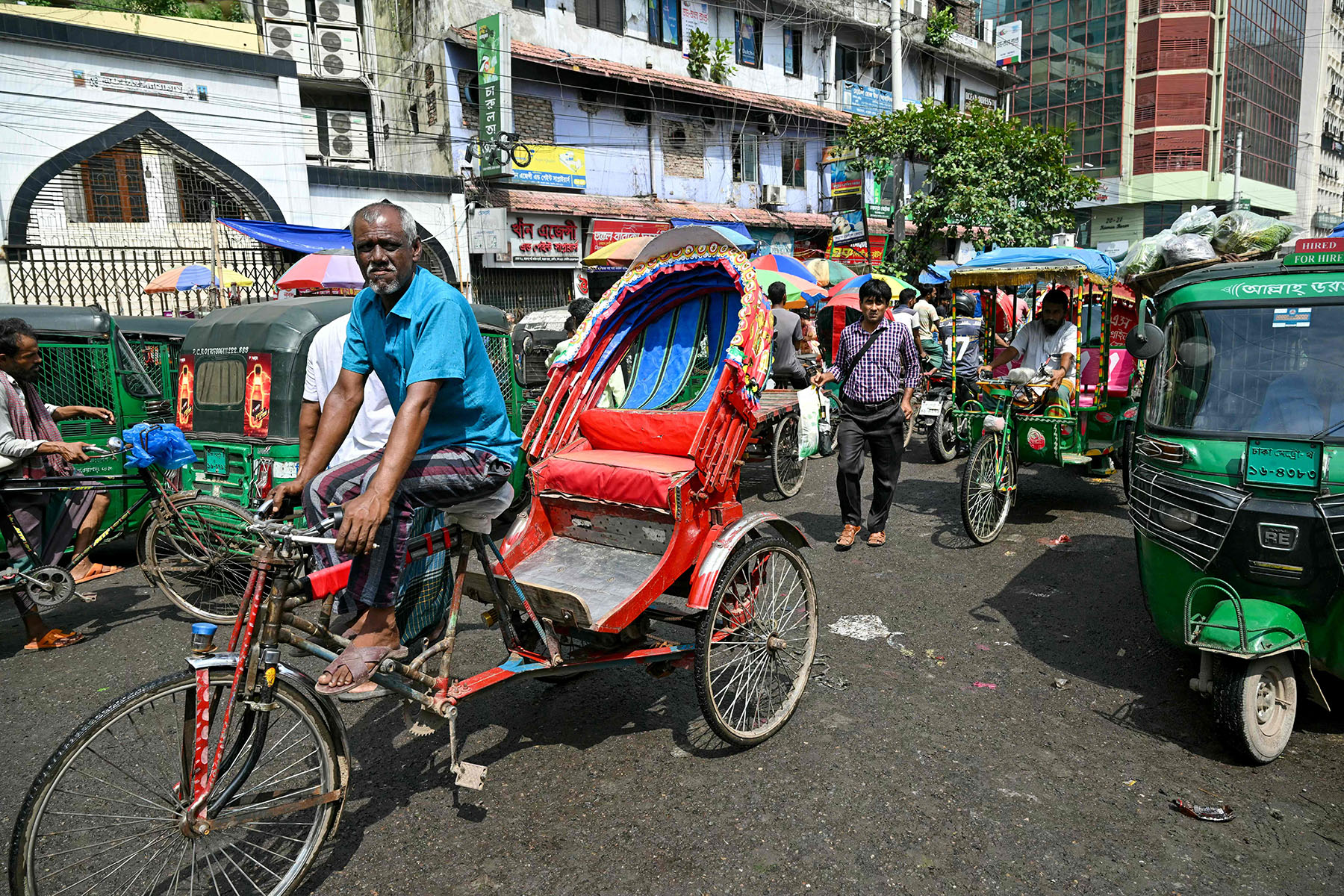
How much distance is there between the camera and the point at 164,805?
2514 mm

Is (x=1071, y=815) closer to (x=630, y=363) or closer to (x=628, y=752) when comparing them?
(x=628, y=752)

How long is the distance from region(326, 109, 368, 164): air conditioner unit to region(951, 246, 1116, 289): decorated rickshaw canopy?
64.1 feet

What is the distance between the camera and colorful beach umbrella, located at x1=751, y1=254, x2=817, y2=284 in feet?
38.9

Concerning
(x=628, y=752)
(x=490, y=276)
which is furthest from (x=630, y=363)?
(x=490, y=276)

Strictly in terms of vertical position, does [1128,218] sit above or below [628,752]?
above

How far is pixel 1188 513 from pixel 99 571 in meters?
7.43

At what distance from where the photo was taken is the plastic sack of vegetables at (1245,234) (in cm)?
678

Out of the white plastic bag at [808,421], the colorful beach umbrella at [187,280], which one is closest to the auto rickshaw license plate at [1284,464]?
the white plastic bag at [808,421]

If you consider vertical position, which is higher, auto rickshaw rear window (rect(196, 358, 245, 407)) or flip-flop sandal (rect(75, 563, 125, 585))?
auto rickshaw rear window (rect(196, 358, 245, 407))

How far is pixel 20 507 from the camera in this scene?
201 inches

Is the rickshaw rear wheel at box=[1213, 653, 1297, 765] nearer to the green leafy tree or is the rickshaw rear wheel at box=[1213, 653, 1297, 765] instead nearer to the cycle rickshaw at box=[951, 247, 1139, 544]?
the cycle rickshaw at box=[951, 247, 1139, 544]

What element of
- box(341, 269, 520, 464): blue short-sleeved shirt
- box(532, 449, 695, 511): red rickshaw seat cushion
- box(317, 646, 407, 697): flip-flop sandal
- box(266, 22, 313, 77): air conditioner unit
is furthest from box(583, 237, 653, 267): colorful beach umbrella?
box(266, 22, 313, 77): air conditioner unit

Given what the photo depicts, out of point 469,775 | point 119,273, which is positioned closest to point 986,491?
point 469,775

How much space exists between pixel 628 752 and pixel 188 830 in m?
1.73
